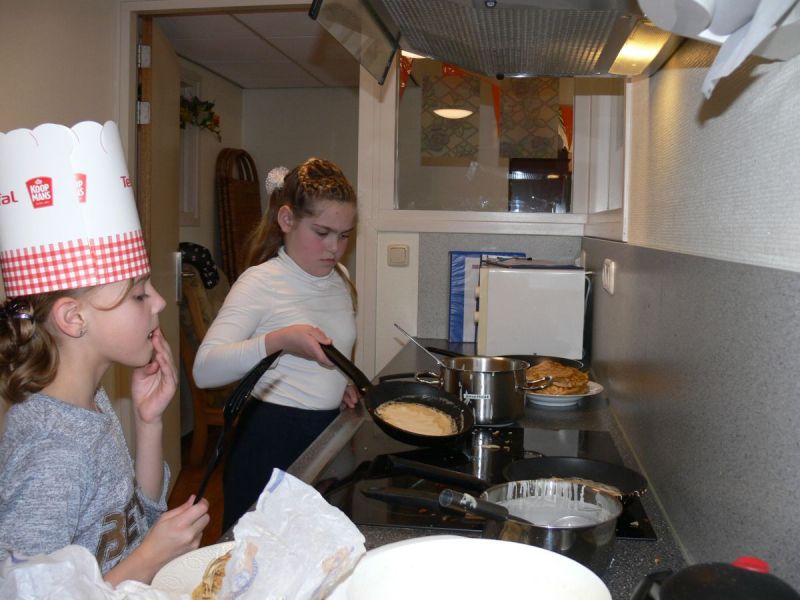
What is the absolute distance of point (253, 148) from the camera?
5.79 m

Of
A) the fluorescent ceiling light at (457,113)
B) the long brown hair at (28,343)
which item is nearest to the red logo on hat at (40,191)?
the long brown hair at (28,343)

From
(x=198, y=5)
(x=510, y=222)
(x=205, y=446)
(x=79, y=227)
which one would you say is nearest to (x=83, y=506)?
(x=79, y=227)

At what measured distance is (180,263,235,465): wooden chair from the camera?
421cm

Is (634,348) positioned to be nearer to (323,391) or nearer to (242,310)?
(323,391)

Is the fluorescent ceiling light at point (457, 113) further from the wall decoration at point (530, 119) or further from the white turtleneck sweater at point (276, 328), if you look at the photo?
the white turtleneck sweater at point (276, 328)

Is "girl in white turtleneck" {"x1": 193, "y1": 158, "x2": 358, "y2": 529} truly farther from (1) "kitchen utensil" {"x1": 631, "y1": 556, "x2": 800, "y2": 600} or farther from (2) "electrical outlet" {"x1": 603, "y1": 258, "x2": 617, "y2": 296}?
(1) "kitchen utensil" {"x1": 631, "y1": 556, "x2": 800, "y2": 600}

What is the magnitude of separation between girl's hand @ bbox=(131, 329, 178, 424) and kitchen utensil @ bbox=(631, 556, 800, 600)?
41.8 inches

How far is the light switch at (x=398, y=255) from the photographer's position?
9.31 feet

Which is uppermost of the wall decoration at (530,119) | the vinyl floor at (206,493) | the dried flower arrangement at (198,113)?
the dried flower arrangement at (198,113)

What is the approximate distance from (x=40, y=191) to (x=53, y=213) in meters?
0.04

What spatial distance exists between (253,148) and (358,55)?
450 cm

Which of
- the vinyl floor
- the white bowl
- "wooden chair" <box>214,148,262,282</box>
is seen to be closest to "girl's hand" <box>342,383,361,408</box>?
the white bowl

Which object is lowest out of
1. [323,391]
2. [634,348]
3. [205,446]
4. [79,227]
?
[205,446]

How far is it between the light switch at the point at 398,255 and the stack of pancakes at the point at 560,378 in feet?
3.45
